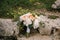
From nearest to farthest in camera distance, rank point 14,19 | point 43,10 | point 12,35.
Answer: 1. point 12,35
2. point 14,19
3. point 43,10

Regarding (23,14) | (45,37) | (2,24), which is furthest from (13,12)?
(45,37)

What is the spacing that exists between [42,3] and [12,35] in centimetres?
276

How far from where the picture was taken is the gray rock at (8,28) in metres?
8.98

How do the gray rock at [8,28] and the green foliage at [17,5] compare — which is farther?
the green foliage at [17,5]

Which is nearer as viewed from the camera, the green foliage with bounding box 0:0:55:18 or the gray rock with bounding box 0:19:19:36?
the gray rock with bounding box 0:19:19:36

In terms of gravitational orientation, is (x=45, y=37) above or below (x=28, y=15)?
below

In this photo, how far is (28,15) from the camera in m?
9.29

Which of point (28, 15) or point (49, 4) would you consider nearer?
point (28, 15)

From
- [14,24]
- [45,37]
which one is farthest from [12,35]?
[45,37]

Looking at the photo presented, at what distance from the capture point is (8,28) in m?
9.12

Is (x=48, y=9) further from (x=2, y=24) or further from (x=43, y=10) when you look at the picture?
(x=2, y=24)

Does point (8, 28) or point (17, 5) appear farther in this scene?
point (17, 5)

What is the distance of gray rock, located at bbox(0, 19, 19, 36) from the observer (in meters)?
8.98

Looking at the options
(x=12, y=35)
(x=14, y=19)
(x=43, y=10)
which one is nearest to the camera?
(x=12, y=35)
